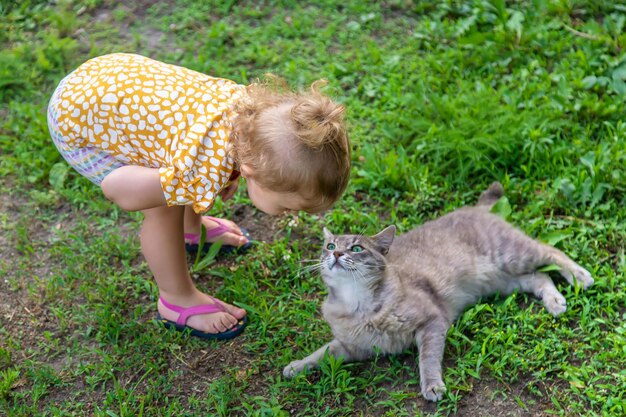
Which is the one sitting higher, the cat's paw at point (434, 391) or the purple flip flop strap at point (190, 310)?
the cat's paw at point (434, 391)

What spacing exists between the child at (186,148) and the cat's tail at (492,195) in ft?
3.98

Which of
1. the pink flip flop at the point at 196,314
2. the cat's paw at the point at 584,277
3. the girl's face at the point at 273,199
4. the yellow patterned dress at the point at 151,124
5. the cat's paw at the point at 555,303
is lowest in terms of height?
the pink flip flop at the point at 196,314

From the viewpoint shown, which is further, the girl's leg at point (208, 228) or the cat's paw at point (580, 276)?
the girl's leg at point (208, 228)

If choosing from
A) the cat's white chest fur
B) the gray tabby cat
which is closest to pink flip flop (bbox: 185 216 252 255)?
the gray tabby cat

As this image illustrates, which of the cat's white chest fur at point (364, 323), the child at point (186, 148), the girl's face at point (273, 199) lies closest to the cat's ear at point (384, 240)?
the cat's white chest fur at point (364, 323)

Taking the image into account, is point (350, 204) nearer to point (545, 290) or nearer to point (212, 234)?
point (212, 234)

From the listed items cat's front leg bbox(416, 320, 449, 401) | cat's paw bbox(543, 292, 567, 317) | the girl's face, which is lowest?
cat's paw bbox(543, 292, 567, 317)

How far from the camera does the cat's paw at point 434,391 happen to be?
292 cm

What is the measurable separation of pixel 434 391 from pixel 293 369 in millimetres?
644

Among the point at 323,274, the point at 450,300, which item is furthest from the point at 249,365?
the point at 450,300

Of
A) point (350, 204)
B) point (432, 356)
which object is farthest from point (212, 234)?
point (432, 356)

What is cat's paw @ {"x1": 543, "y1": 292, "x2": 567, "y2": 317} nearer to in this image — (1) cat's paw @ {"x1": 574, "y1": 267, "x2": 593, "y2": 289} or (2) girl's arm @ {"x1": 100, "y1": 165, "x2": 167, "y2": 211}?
(1) cat's paw @ {"x1": 574, "y1": 267, "x2": 593, "y2": 289}

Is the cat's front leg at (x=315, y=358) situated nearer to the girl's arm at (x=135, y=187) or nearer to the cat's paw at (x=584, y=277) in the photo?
the girl's arm at (x=135, y=187)

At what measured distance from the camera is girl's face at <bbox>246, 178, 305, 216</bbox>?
288 centimetres
